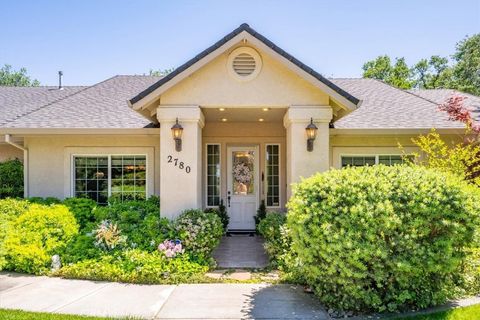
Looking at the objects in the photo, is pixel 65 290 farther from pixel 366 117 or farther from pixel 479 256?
pixel 366 117

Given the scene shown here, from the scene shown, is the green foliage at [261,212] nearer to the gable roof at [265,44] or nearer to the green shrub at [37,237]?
the gable roof at [265,44]

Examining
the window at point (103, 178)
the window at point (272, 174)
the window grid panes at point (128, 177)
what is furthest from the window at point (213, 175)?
the window at point (103, 178)

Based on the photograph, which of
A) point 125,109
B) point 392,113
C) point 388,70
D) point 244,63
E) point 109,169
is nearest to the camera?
point 244,63

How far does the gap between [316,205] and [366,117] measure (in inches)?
244

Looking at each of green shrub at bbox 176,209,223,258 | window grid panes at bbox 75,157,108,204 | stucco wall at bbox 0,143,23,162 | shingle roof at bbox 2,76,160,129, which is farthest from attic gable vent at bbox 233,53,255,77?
stucco wall at bbox 0,143,23,162

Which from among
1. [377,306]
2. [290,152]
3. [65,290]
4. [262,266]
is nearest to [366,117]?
[290,152]

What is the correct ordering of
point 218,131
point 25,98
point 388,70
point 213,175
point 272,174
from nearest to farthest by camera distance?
1. point 218,131
2. point 272,174
3. point 213,175
4. point 25,98
5. point 388,70

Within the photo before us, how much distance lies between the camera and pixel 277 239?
785cm

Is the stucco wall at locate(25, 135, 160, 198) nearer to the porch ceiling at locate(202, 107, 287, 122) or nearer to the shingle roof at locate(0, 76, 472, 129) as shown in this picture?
the shingle roof at locate(0, 76, 472, 129)

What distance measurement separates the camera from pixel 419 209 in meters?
5.23

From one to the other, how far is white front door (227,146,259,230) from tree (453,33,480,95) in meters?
30.3

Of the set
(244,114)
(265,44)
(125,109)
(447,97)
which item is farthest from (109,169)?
(447,97)

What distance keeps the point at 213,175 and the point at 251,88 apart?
4238 mm

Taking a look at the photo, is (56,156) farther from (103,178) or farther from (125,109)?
(125,109)
